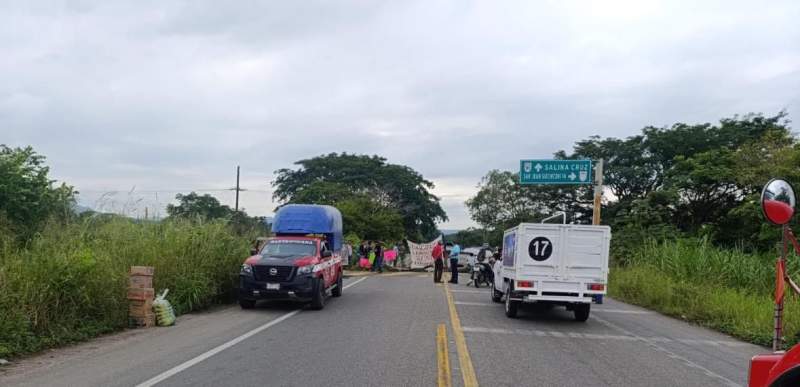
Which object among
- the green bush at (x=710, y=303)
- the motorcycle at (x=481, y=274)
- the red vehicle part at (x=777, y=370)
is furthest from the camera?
the motorcycle at (x=481, y=274)

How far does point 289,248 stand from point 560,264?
667 cm

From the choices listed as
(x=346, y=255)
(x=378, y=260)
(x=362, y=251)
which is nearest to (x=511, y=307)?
(x=346, y=255)

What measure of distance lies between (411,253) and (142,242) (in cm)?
2688

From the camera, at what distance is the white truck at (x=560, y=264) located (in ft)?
45.8

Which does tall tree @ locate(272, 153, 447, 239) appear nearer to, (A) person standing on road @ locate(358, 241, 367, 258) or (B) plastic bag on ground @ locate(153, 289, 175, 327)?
(A) person standing on road @ locate(358, 241, 367, 258)

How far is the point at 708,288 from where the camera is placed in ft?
57.5

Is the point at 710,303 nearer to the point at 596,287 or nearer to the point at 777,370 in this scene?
the point at 596,287

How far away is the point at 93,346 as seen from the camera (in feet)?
32.8

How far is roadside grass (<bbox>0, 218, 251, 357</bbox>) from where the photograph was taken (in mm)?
9742

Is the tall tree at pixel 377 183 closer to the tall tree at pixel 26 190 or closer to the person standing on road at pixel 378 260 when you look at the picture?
the person standing on road at pixel 378 260

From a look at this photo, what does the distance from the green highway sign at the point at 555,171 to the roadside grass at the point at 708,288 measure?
3.83 metres

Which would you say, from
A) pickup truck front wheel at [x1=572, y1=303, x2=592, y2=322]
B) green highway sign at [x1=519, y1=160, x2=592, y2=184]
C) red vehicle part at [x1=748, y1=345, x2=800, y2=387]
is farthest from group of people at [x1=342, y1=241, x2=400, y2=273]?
red vehicle part at [x1=748, y1=345, x2=800, y2=387]

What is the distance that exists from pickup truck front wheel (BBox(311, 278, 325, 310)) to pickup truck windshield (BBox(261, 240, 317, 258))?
41.7 inches

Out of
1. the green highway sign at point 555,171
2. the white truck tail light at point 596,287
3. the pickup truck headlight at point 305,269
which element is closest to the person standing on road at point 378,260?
the green highway sign at point 555,171
